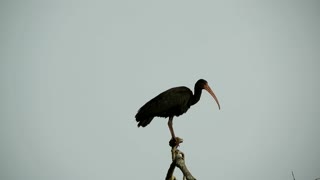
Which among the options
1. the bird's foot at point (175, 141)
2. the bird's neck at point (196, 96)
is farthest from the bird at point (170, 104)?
the bird's foot at point (175, 141)

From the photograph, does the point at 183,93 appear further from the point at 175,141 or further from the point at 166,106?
the point at 175,141

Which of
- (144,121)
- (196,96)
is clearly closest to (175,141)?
(144,121)

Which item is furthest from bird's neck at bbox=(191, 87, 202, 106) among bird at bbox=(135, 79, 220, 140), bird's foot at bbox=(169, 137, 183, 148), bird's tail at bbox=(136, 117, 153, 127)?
bird's foot at bbox=(169, 137, 183, 148)

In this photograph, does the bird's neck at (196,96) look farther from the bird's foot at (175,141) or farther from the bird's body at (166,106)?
the bird's foot at (175,141)

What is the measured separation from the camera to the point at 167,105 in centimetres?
914

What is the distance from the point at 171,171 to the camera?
12.8 ft

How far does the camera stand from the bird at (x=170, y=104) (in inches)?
352

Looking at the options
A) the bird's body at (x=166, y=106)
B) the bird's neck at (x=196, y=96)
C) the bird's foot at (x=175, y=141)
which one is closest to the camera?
the bird's foot at (x=175, y=141)

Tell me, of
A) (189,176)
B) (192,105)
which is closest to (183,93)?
(192,105)

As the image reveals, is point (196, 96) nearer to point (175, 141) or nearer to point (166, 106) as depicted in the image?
point (166, 106)

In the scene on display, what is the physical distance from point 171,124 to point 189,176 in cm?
603

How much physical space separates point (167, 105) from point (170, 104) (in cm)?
10

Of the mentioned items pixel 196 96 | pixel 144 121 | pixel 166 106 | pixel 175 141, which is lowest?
pixel 175 141

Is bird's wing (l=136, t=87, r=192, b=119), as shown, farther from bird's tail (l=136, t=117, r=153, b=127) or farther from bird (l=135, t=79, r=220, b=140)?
bird's tail (l=136, t=117, r=153, b=127)
